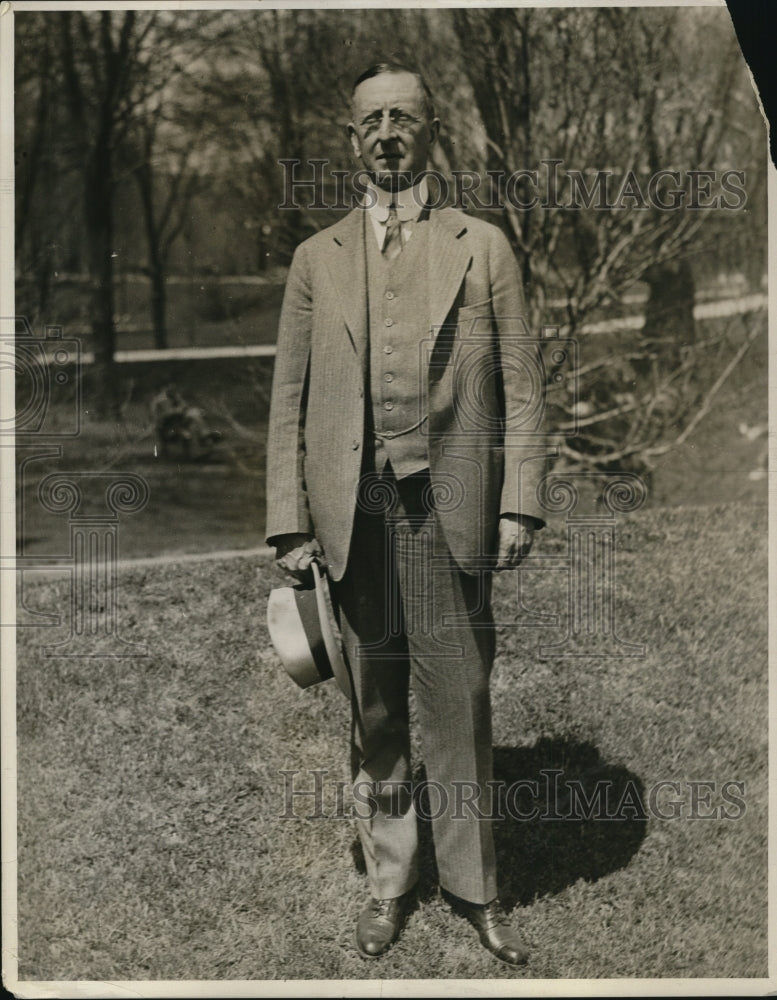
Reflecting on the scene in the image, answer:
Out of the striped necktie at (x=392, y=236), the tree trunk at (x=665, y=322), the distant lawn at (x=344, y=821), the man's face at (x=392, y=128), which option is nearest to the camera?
the man's face at (x=392, y=128)

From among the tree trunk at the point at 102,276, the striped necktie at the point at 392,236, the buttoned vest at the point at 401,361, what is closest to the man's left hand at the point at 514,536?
the buttoned vest at the point at 401,361

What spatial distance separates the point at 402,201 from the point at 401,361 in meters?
0.44

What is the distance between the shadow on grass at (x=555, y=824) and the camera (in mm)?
3637

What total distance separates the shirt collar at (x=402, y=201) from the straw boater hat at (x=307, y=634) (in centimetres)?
98

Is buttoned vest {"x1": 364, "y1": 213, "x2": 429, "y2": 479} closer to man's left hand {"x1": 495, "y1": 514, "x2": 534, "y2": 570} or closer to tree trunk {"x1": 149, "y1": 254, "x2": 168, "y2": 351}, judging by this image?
man's left hand {"x1": 495, "y1": 514, "x2": 534, "y2": 570}

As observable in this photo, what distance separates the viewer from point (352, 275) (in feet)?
10.9

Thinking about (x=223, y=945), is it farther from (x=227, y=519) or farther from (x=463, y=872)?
(x=227, y=519)

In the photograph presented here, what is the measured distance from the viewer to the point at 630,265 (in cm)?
440

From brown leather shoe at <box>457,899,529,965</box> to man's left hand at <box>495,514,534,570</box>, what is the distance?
101cm

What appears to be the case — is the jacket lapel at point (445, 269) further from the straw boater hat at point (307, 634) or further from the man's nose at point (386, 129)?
the straw boater hat at point (307, 634)

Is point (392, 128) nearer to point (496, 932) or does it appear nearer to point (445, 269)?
point (445, 269)

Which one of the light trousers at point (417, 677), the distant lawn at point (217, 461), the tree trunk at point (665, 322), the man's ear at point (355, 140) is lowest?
the light trousers at point (417, 677)

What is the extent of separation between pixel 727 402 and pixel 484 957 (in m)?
1.97

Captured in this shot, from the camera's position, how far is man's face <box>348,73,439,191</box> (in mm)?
3219
